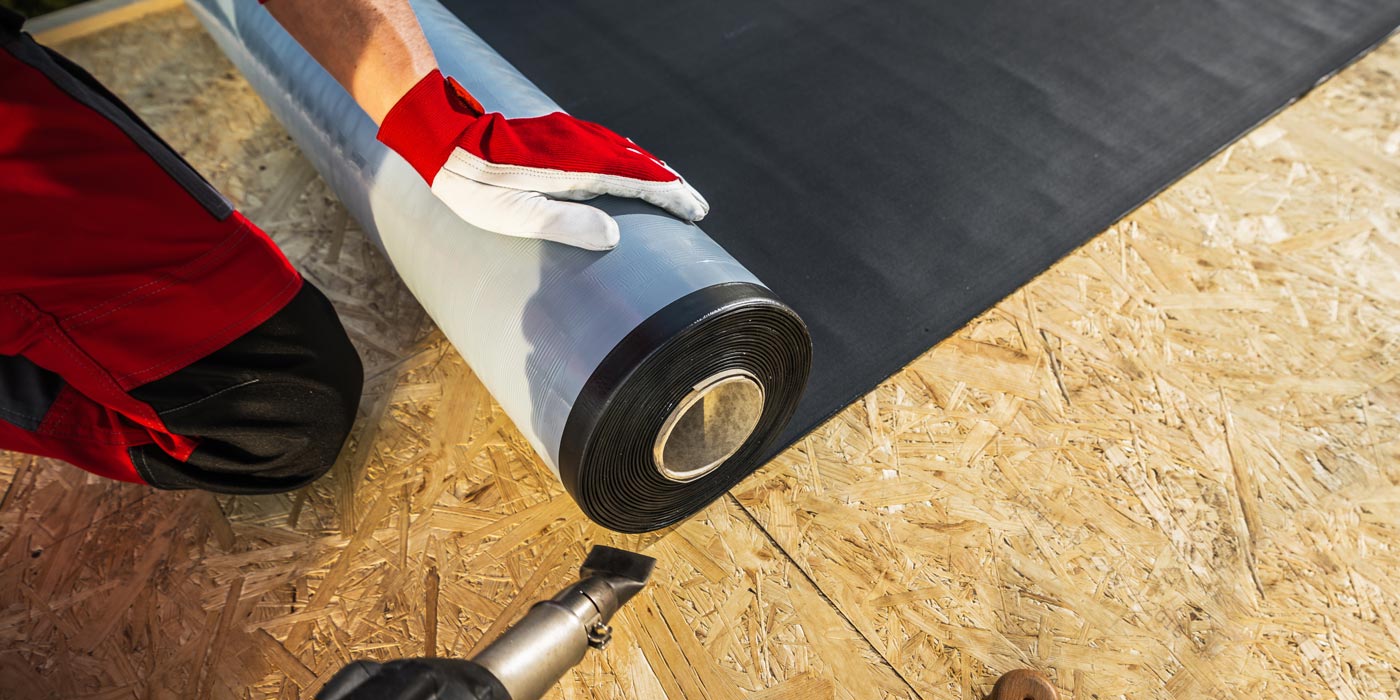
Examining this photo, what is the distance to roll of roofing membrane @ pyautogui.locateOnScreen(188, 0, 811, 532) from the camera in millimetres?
1363

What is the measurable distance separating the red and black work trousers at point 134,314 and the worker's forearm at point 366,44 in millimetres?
335

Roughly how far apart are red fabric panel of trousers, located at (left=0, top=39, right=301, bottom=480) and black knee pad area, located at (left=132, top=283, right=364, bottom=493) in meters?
0.03

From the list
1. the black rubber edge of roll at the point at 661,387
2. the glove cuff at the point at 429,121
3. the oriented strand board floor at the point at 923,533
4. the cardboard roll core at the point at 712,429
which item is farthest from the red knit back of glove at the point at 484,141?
the oriented strand board floor at the point at 923,533

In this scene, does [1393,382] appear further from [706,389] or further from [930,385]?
[706,389]

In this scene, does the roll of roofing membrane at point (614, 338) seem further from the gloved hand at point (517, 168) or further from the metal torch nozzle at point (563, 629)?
the metal torch nozzle at point (563, 629)

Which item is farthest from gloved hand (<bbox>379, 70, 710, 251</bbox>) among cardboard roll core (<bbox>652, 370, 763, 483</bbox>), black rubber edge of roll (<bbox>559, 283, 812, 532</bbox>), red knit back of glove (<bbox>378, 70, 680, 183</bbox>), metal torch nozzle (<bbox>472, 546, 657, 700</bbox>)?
metal torch nozzle (<bbox>472, 546, 657, 700</bbox>)

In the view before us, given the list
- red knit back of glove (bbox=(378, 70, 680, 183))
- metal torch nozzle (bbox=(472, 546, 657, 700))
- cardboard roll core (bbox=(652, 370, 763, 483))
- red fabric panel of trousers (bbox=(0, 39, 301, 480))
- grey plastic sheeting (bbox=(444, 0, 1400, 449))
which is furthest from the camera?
grey plastic sheeting (bbox=(444, 0, 1400, 449))

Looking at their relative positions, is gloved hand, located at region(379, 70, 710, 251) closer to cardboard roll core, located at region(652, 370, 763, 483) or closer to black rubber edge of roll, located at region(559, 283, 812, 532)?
black rubber edge of roll, located at region(559, 283, 812, 532)

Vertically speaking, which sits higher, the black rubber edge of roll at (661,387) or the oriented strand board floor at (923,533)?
the black rubber edge of roll at (661,387)

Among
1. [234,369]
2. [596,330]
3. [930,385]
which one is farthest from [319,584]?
[930,385]

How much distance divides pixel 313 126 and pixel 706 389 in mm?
1218

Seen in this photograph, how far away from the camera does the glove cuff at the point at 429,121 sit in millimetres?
1452

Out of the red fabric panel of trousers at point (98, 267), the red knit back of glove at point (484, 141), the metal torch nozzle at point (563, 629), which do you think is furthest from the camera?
the red knit back of glove at point (484, 141)

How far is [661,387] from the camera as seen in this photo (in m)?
1.40
